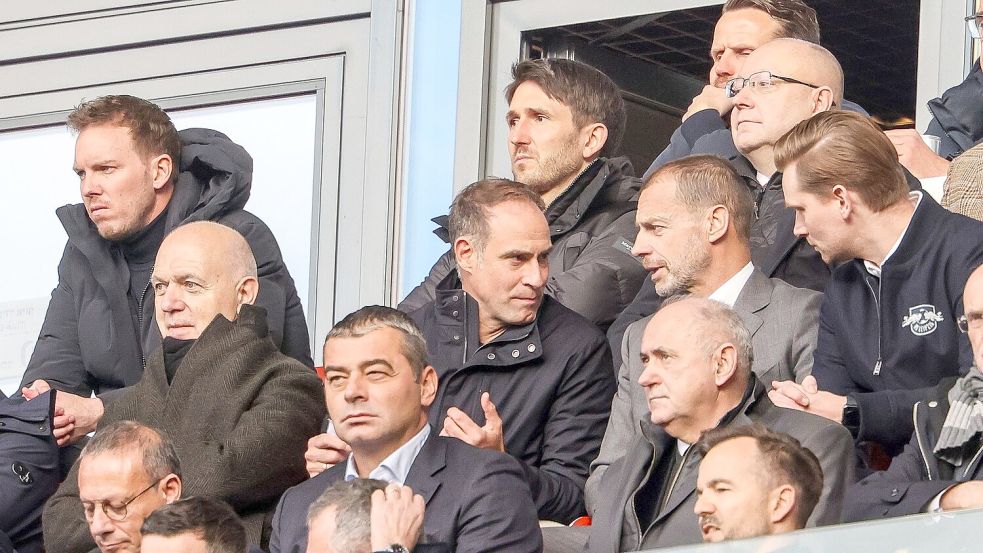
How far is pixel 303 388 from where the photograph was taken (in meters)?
4.50

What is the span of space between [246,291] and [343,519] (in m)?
1.32

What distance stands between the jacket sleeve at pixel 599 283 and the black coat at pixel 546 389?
0.25 metres

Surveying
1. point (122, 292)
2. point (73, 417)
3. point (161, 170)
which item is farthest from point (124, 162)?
point (73, 417)

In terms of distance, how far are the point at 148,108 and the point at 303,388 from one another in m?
1.28

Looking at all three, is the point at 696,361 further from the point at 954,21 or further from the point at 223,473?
the point at 954,21

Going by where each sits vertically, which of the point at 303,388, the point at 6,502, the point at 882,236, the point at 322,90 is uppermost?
the point at 322,90

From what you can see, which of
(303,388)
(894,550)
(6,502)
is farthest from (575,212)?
(894,550)

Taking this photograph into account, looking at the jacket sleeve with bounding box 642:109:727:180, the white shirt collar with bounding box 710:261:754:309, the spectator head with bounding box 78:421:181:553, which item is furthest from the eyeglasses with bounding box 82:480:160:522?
the jacket sleeve with bounding box 642:109:727:180

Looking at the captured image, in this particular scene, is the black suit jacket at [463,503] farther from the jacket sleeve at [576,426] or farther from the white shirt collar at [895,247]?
the white shirt collar at [895,247]

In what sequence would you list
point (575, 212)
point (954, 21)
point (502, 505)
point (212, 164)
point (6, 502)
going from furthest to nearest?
point (954, 21) < point (212, 164) < point (575, 212) < point (6, 502) < point (502, 505)

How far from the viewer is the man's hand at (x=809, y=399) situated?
3.79 metres

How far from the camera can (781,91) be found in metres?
4.70

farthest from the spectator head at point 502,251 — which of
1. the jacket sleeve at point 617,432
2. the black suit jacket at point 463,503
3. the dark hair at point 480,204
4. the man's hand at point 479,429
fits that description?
the black suit jacket at point 463,503

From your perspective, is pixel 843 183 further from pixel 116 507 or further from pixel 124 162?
pixel 124 162
